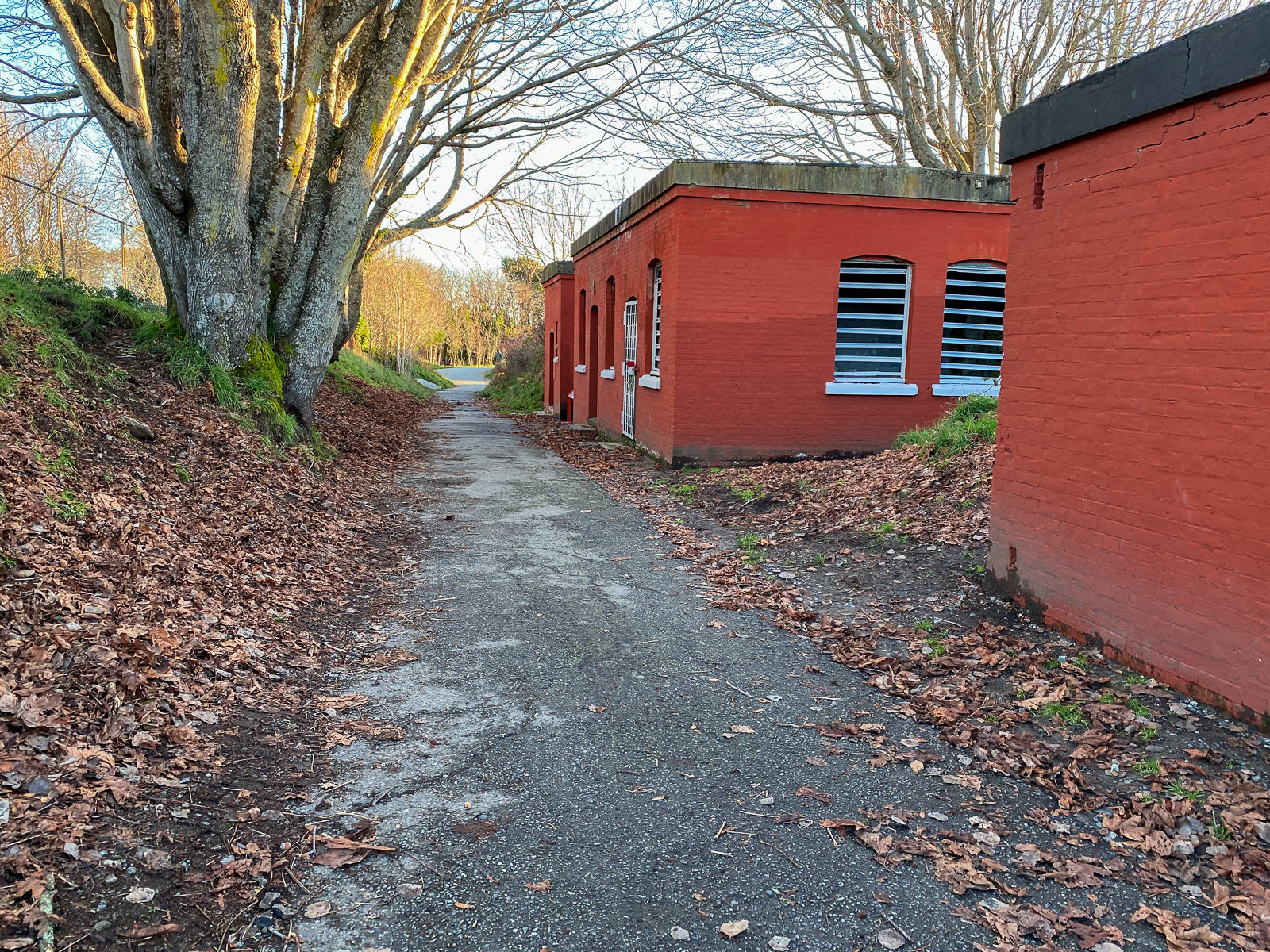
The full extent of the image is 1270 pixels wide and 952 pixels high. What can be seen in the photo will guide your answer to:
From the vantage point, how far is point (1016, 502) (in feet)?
19.1

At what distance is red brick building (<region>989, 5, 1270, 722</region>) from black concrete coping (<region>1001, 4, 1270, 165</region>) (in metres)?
0.01

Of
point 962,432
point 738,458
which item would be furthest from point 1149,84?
point 738,458

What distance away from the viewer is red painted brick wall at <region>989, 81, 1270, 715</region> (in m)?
4.04

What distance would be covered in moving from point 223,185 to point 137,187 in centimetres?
105

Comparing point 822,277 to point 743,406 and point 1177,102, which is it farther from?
point 1177,102

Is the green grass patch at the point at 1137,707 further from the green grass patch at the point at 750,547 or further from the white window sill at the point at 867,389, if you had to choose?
the white window sill at the point at 867,389

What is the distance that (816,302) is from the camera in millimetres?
12836

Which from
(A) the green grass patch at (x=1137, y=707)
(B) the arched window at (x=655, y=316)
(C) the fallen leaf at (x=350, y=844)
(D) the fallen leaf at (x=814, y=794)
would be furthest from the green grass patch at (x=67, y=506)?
(B) the arched window at (x=655, y=316)

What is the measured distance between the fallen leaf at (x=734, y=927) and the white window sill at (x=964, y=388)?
38.6ft

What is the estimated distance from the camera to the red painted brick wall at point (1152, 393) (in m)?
4.04

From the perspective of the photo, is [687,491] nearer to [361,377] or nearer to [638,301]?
[638,301]

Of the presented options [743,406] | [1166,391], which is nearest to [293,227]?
[743,406]

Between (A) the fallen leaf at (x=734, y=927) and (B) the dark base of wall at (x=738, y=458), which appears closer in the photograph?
(A) the fallen leaf at (x=734, y=927)

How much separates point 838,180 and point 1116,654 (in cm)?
946
